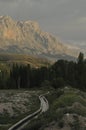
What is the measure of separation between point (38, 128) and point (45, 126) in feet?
2.32

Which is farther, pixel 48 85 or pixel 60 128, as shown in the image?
pixel 48 85

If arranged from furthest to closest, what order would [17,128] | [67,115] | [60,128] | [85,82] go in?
[85,82] < [17,128] < [67,115] < [60,128]

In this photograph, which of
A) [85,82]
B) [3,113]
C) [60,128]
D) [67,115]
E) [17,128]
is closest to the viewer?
[60,128]

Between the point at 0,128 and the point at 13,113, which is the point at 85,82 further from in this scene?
the point at 0,128

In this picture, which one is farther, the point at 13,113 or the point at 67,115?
the point at 13,113

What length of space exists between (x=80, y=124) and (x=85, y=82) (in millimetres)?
157854

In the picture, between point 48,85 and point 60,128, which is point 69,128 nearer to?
point 60,128

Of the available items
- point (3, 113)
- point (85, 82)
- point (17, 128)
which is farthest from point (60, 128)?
point (85, 82)

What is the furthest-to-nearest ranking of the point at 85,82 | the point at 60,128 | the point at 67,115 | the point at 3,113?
the point at 85,82 → the point at 3,113 → the point at 67,115 → the point at 60,128

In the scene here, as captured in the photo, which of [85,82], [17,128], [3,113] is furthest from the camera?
→ [85,82]

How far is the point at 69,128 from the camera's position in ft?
118

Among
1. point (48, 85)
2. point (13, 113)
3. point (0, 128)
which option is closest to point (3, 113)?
point (13, 113)

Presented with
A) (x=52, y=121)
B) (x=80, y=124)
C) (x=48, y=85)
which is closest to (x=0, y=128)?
(x=52, y=121)

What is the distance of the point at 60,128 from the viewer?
35812 mm
